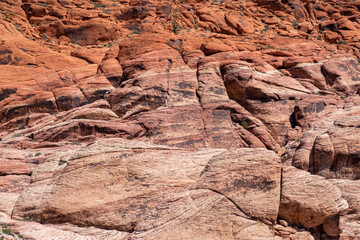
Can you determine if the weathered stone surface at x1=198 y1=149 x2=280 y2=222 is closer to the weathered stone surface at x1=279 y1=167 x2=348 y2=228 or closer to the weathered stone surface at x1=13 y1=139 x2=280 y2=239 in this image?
the weathered stone surface at x1=13 y1=139 x2=280 y2=239

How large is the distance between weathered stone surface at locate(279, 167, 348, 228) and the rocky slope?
0.17ft

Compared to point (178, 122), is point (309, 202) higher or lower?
higher

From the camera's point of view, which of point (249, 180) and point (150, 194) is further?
point (150, 194)

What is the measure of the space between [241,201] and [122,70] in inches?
794

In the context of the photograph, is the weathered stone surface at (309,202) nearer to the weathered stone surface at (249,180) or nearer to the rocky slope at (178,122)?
the rocky slope at (178,122)

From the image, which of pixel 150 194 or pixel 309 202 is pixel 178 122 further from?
pixel 309 202

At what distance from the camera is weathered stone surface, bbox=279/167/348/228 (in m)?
13.4

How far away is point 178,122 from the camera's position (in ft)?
78.2

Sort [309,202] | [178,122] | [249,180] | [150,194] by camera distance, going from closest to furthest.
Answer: [309,202] < [249,180] < [150,194] < [178,122]

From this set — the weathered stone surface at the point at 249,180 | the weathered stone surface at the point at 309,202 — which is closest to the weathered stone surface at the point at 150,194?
the weathered stone surface at the point at 249,180

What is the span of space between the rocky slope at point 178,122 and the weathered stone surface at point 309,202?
5 centimetres

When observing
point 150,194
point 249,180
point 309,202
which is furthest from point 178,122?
point 309,202

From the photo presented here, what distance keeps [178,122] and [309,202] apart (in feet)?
40.2

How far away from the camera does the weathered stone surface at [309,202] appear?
529 inches
